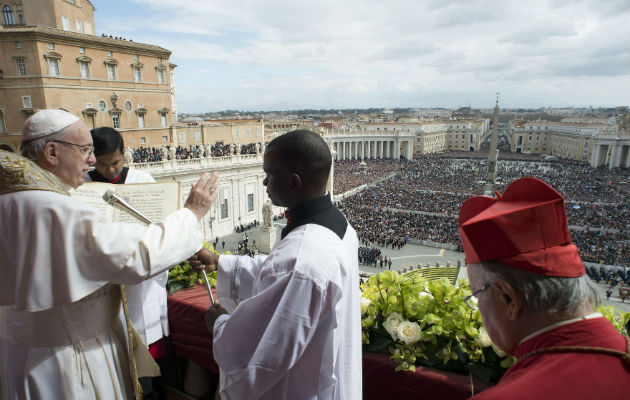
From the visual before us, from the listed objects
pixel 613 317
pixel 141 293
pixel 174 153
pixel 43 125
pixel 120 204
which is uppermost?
pixel 43 125

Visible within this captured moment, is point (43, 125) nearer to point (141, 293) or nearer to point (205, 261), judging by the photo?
point (205, 261)

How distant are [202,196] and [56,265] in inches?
32.7

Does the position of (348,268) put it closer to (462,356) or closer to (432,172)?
(462,356)

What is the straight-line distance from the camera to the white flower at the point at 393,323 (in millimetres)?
2467

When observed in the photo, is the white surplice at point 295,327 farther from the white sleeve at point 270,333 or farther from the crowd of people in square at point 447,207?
the crowd of people in square at point 447,207

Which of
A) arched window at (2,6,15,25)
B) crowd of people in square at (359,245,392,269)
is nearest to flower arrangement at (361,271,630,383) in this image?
crowd of people in square at (359,245,392,269)

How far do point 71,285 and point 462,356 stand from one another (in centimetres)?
228

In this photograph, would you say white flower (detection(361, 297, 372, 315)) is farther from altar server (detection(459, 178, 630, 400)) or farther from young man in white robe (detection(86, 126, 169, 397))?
young man in white robe (detection(86, 126, 169, 397))

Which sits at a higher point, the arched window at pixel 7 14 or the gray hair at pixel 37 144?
the arched window at pixel 7 14

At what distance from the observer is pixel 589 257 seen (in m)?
21.2

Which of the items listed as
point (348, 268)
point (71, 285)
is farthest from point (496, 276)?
point (71, 285)

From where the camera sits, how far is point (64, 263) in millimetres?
1933

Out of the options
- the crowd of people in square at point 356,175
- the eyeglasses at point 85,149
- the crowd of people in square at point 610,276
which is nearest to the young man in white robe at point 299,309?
the eyeglasses at point 85,149

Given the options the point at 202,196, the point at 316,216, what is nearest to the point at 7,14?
the point at 202,196
